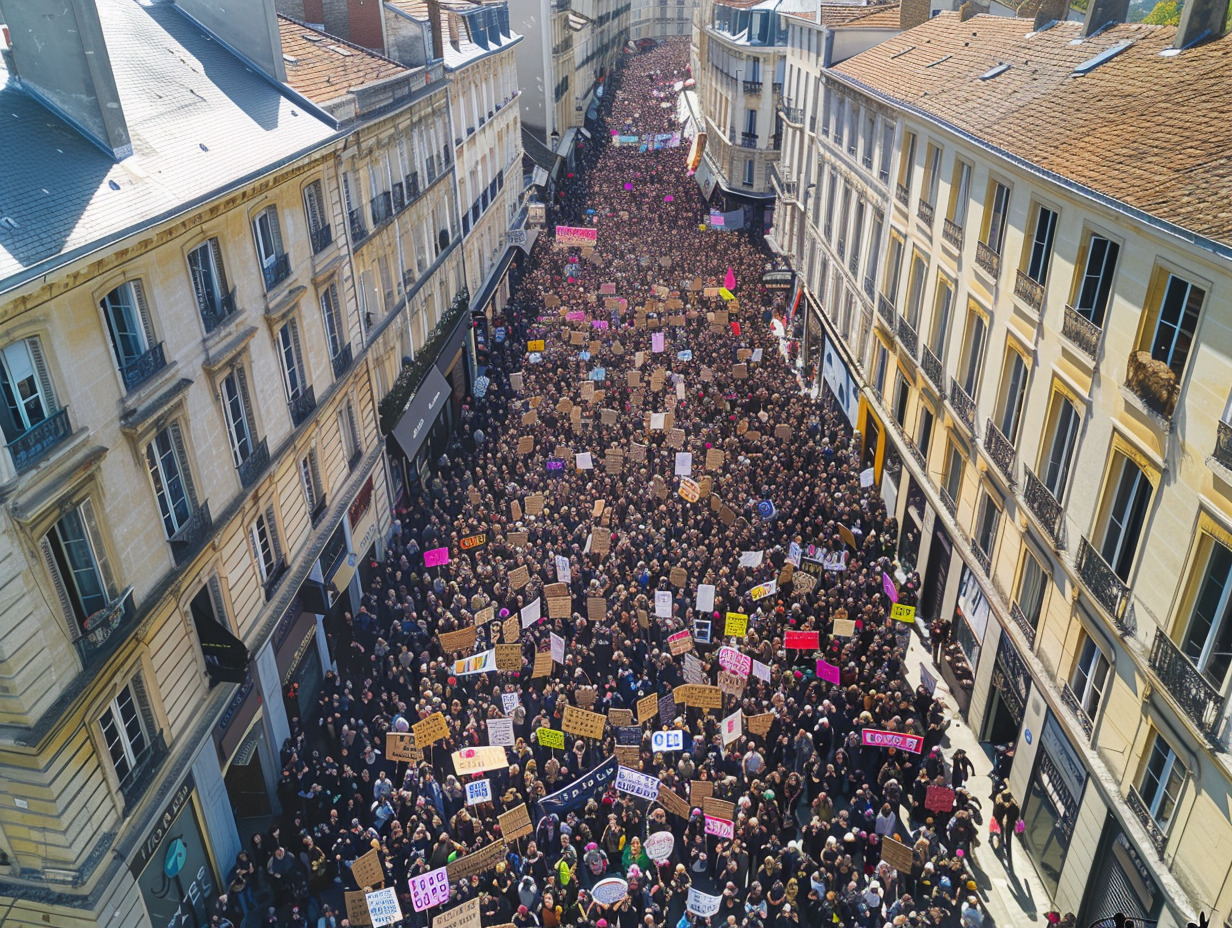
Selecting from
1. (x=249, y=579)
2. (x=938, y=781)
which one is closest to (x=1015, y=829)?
(x=938, y=781)

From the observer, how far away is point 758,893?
14.8 m

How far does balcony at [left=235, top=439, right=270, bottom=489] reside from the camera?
17.5 meters

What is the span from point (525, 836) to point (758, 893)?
179 inches

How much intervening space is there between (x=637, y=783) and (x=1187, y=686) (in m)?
9.07

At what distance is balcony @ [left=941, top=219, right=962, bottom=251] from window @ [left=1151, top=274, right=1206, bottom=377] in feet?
29.3

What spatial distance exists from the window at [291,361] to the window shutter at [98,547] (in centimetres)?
702

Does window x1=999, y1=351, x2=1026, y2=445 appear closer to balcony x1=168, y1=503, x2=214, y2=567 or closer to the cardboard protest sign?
the cardboard protest sign

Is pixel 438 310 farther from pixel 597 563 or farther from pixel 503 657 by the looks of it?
pixel 503 657

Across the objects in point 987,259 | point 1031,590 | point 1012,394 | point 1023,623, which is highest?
point 987,259

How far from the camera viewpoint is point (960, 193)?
21.9 m

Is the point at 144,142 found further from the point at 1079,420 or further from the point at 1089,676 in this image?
the point at 1089,676

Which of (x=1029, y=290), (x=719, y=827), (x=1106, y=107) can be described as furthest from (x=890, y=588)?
(x=1106, y=107)

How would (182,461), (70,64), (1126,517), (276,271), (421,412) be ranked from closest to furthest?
(1126,517)
(70,64)
(182,461)
(276,271)
(421,412)

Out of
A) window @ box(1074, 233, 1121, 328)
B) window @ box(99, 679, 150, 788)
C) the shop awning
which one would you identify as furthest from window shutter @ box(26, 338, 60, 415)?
window @ box(1074, 233, 1121, 328)
